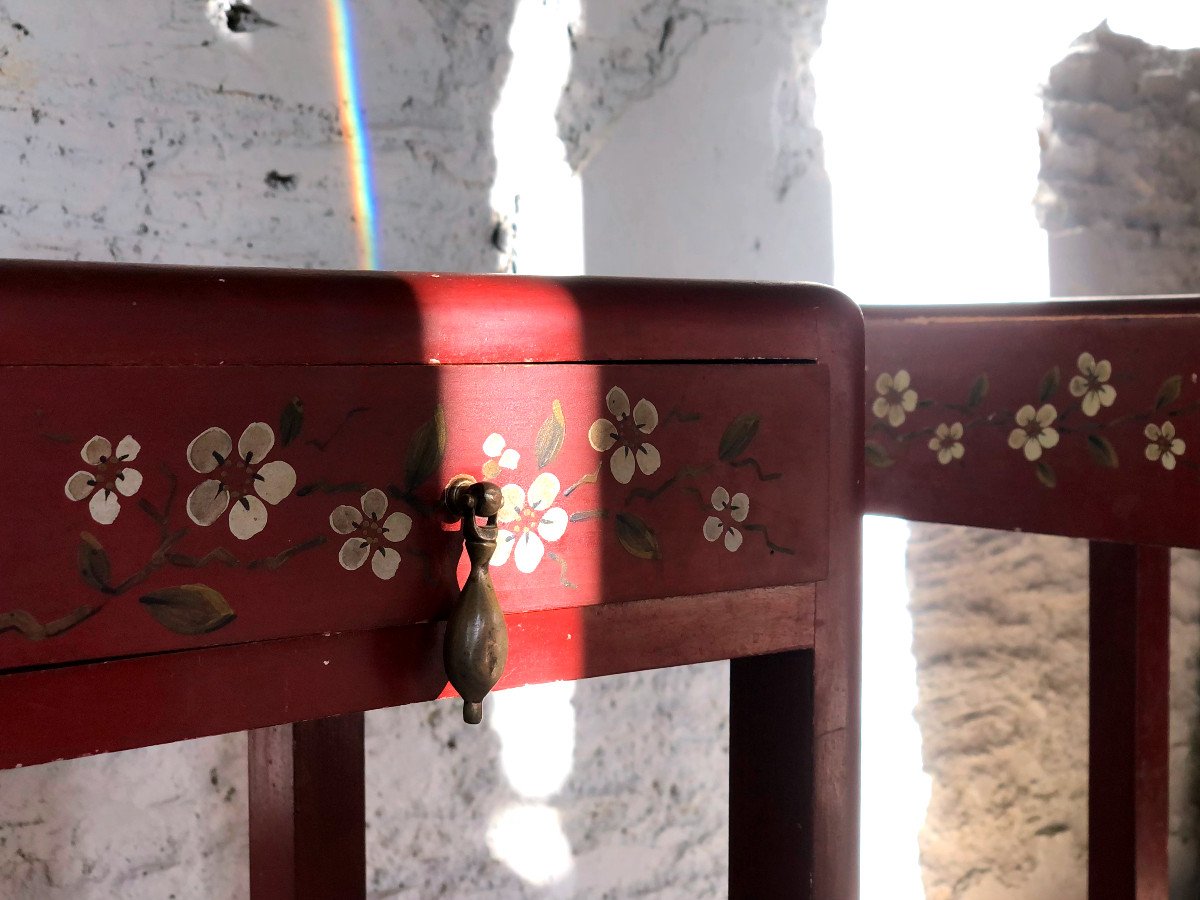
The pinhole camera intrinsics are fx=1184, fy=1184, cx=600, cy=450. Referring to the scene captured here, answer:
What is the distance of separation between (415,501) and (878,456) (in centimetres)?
61

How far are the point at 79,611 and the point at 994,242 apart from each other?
4.35ft

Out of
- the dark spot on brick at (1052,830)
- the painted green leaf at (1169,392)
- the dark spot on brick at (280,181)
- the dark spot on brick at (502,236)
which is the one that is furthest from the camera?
the dark spot on brick at (1052,830)

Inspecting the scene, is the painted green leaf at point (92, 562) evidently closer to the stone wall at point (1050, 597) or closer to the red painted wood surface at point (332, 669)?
the red painted wood surface at point (332, 669)

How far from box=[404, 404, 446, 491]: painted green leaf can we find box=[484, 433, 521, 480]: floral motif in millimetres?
22

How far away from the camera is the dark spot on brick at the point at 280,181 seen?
3.49ft

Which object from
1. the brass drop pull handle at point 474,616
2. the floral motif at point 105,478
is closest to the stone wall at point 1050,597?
the brass drop pull handle at point 474,616

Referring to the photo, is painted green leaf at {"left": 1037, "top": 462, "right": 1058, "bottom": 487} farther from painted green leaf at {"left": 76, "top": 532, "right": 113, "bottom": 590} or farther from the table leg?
painted green leaf at {"left": 76, "top": 532, "right": 113, "bottom": 590}

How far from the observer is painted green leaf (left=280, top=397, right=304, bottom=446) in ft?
1.63

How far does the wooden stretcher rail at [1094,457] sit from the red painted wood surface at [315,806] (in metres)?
0.49

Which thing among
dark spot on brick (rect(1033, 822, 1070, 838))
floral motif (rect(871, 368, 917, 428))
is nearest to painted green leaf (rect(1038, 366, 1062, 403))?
floral motif (rect(871, 368, 917, 428))

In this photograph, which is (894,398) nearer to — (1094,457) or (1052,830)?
(1094,457)

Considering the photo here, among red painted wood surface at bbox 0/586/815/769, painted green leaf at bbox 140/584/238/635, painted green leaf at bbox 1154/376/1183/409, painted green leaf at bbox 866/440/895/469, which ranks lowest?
red painted wood surface at bbox 0/586/815/769

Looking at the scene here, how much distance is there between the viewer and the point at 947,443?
99 centimetres

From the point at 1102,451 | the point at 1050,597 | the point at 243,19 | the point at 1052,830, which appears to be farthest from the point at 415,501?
the point at 1052,830
